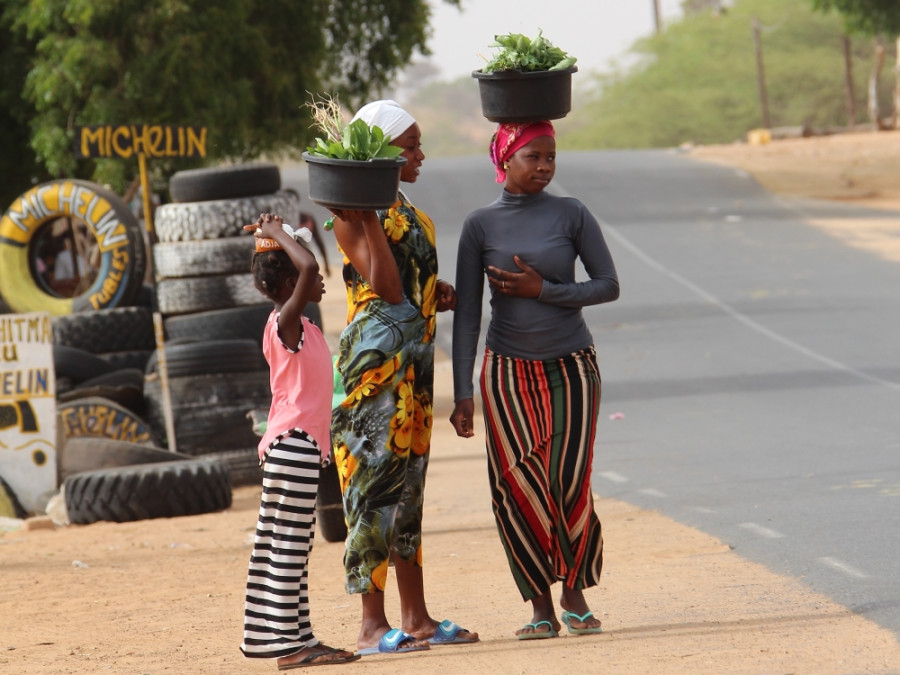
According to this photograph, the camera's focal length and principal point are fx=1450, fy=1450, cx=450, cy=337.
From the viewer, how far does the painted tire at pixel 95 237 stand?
14414 millimetres

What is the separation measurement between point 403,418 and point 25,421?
6.02 metres

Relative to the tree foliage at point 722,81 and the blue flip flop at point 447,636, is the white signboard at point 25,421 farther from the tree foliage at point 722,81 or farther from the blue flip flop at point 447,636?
the tree foliage at point 722,81

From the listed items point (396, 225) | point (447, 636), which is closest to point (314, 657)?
point (447, 636)

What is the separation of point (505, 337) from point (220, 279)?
26.6ft

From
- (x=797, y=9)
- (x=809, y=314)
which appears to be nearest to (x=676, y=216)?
(x=809, y=314)

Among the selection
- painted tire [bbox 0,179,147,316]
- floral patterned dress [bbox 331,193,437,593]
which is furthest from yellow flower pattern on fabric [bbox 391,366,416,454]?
painted tire [bbox 0,179,147,316]

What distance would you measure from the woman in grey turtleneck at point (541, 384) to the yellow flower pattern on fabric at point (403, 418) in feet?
0.80

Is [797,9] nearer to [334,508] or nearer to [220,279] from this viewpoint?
[220,279]

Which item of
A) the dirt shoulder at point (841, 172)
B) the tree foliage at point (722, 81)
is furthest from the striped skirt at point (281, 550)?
the tree foliage at point (722, 81)

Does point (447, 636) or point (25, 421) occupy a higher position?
point (25, 421)

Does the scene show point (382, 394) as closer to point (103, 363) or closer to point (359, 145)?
point (359, 145)

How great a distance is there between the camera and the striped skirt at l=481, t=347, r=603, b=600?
5.15 m

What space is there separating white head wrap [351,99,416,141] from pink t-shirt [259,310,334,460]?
734 mm

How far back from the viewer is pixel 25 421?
10.3m
